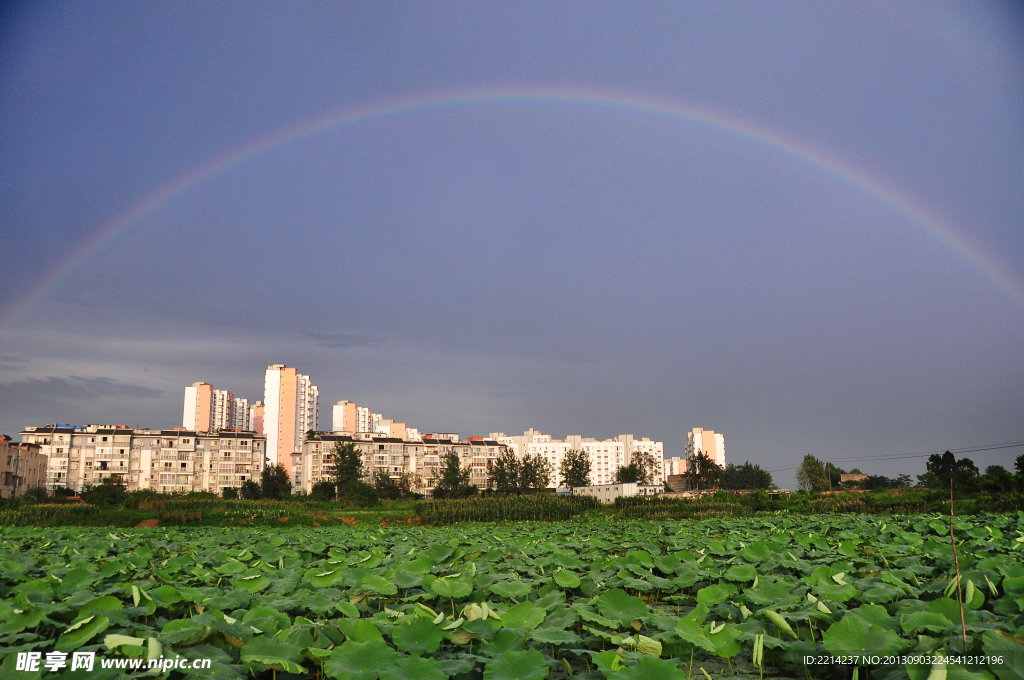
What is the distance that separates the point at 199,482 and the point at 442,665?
8457 cm

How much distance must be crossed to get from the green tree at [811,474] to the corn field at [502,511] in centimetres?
5483

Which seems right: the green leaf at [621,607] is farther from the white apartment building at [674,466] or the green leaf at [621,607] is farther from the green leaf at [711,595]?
the white apartment building at [674,466]

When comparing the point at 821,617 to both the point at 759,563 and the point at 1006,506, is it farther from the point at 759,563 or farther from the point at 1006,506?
the point at 1006,506

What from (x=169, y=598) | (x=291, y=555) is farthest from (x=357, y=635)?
(x=291, y=555)

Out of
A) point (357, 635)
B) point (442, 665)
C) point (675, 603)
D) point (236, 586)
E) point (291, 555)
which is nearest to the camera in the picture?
point (442, 665)

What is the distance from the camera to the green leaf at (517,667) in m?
2.53

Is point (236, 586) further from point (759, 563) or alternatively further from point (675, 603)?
point (759, 563)

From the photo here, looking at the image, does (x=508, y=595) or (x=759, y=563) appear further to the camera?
(x=759, y=563)

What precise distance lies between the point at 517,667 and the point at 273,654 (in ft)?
3.86

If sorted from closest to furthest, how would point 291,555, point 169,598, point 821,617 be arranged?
point 821,617, point 169,598, point 291,555

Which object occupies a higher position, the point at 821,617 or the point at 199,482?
the point at 821,617

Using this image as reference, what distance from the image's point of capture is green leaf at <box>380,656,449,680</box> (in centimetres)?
246

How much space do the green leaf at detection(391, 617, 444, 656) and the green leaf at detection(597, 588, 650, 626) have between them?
110cm

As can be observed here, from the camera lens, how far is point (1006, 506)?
61.1 feet
